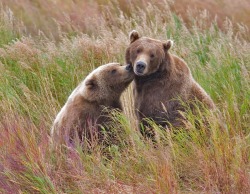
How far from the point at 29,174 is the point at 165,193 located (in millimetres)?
1037

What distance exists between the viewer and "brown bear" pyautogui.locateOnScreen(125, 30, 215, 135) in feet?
22.8

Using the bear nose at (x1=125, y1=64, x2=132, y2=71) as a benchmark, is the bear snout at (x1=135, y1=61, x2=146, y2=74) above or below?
above

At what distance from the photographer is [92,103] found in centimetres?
709

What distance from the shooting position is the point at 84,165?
18.7 ft

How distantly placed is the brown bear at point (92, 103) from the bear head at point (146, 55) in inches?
6.2

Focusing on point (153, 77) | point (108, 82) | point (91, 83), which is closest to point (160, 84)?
point (153, 77)

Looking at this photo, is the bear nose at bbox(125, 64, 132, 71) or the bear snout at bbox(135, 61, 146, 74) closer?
the bear snout at bbox(135, 61, 146, 74)

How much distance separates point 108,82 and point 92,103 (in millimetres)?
305

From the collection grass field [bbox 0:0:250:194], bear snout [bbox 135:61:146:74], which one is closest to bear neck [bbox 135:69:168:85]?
bear snout [bbox 135:61:146:74]

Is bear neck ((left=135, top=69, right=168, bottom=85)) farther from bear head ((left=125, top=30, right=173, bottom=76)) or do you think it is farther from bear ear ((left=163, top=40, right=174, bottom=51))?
bear ear ((left=163, top=40, right=174, bottom=51))

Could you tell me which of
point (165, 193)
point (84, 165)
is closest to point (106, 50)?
point (84, 165)

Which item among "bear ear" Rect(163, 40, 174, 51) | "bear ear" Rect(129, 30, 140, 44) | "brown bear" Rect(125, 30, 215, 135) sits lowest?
"brown bear" Rect(125, 30, 215, 135)

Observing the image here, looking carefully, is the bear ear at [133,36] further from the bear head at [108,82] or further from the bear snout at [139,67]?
the bear snout at [139,67]

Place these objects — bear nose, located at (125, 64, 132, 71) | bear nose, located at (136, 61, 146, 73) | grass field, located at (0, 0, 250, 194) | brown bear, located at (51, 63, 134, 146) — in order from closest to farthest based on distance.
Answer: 1. grass field, located at (0, 0, 250, 194)
2. brown bear, located at (51, 63, 134, 146)
3. bear nose, located at (136, 61, 146, 73)
4. bear nose, located at (125, 64, 132, 71)
